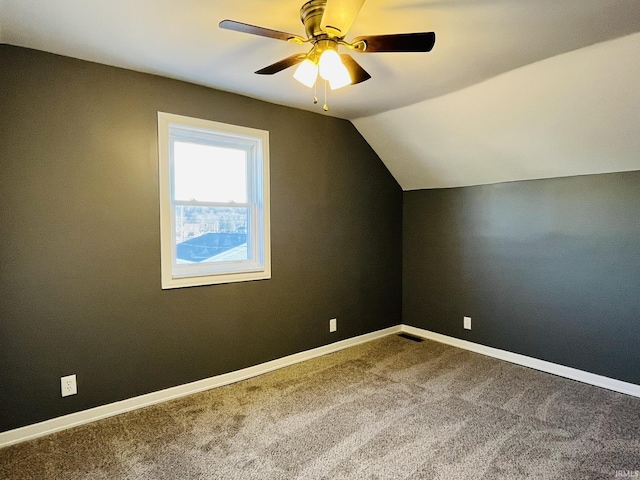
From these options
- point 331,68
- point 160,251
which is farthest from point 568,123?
→ point 160,251

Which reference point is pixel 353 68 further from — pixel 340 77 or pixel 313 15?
pixel 313 15

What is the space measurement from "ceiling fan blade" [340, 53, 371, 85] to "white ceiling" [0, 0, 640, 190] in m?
0.23

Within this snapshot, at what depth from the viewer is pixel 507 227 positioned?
3584 millimetres

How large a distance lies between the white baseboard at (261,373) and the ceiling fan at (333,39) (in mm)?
2392

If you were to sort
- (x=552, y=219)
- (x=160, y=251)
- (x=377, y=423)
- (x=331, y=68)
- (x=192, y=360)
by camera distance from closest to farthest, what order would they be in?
(x=331, y=68) → (x=377, y=423) → (x=160, y=251) → (x=192, y=360) → (x=552, y=219)

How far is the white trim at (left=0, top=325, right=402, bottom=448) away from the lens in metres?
2.27

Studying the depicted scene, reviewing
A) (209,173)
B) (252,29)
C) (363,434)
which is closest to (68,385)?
(209,173)

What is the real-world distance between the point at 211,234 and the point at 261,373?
50.8 inches

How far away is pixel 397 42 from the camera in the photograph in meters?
1.62

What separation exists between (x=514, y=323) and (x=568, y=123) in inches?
72.7

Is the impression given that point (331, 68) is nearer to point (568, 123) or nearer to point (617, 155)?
point (568, 123)

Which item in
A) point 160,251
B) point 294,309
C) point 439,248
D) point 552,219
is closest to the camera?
point 160,251

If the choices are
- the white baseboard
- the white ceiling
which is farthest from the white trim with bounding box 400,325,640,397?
the white ceiling

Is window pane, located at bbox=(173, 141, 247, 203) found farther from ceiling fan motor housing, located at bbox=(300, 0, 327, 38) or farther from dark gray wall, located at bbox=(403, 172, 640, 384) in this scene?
dark gray wall, located at bbox=(403, 172, 640, 384)
